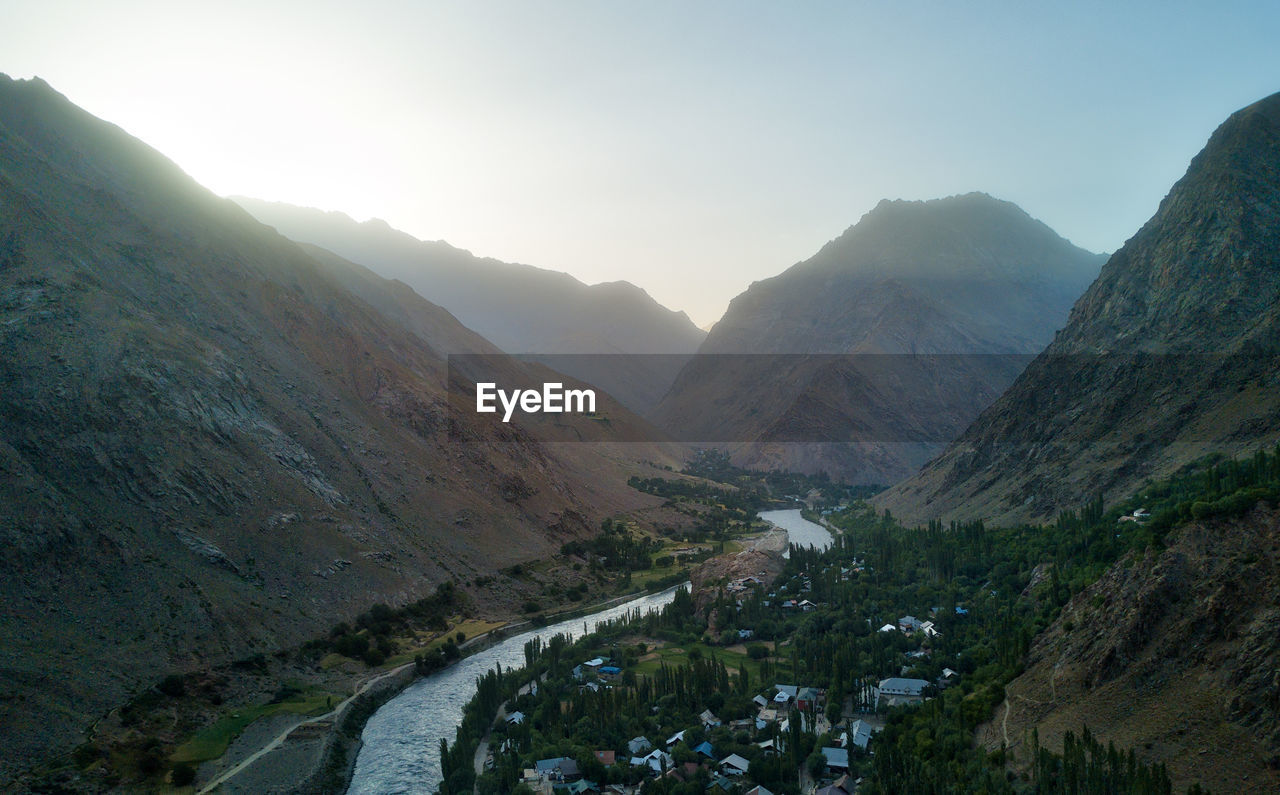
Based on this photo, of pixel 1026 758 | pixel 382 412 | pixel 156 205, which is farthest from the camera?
pixel 382 412

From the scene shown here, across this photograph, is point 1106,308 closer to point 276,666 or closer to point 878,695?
point 878,695

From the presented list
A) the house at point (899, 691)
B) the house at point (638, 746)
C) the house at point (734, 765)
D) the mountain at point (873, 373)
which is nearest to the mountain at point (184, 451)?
the house at point (638, 746)

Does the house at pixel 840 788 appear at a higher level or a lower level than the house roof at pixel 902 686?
lower

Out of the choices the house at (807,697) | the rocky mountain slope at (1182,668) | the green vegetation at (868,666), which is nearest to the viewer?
the rocky mountain slope at (1182,668)

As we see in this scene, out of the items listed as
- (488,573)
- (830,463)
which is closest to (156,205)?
(488,573)

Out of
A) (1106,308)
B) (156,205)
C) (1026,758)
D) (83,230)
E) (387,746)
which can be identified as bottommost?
(387,746)

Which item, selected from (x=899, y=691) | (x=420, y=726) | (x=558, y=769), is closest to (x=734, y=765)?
(x=558, y=769)

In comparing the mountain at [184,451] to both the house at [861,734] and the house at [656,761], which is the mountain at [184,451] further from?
the house at [861,734]

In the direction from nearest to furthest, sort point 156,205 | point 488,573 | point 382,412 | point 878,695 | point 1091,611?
point 1091,611 → point 878,695 → point 488,573 → point 156,205 → point 382,412
